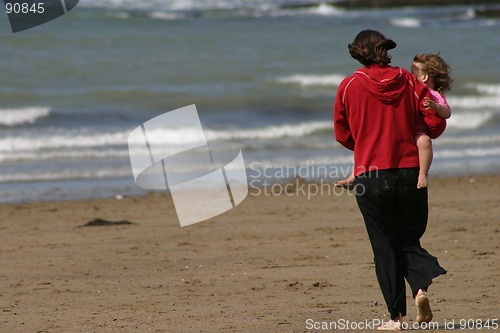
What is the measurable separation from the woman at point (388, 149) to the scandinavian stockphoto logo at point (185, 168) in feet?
15.0

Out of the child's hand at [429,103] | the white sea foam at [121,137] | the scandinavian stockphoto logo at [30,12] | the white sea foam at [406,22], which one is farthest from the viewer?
the white sea foam at [406,22]

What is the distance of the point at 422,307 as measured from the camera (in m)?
5.17

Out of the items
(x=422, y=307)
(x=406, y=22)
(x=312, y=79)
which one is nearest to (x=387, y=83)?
(x=422, y=307)

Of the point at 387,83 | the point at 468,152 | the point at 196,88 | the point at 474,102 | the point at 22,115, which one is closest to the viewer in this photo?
the point at 387,83

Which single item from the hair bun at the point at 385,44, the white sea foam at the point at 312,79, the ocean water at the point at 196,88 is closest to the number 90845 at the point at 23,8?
the ocean water at the point at 196,88

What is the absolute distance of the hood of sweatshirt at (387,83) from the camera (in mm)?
4969

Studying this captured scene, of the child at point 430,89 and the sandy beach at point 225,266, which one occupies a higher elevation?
the child at point 430,89

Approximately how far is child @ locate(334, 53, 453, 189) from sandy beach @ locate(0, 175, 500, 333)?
97 cm

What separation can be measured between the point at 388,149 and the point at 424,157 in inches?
→ 7.6

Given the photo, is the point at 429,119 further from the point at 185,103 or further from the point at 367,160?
the point at 185,103

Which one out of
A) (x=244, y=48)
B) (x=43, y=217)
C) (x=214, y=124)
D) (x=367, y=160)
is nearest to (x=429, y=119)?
(x=367, y=160)

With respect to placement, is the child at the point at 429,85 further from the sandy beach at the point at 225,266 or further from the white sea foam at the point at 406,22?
the white sea foam at the point at 406,22

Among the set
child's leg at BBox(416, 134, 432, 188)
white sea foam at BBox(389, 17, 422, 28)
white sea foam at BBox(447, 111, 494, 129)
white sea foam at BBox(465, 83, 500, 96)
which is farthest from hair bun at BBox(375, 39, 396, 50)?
white sea foam at BBox(389, 17, 422, 28)

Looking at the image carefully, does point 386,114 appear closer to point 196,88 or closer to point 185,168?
point 185,168
